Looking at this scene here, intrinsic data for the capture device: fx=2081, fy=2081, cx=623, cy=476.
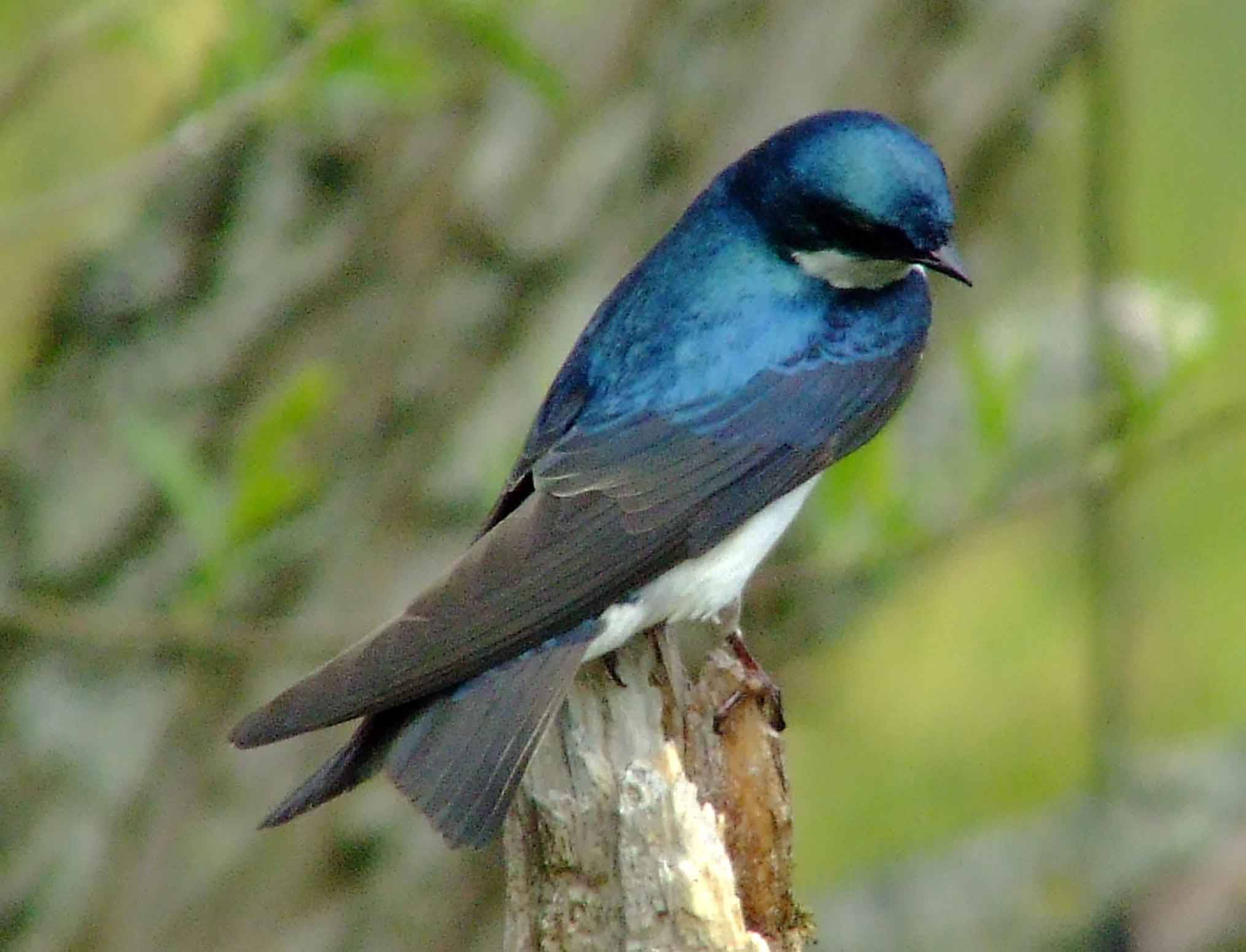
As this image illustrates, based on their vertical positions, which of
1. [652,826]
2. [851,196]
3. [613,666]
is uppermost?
[851,196]

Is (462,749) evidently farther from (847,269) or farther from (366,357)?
(366,357)

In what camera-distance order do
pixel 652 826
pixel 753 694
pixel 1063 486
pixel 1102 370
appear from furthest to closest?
pixel 1102 370, pixel 1063 486, pixel 753 694, pixel 652 826

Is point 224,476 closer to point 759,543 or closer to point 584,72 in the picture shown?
point 584,72

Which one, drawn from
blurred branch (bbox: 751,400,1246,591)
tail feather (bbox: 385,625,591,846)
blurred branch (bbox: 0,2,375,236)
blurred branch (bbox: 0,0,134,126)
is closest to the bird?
tail feather (bbox: 385,625,591,846)

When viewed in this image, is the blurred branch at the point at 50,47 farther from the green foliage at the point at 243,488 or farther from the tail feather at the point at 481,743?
the tail feather at the point at 481,743

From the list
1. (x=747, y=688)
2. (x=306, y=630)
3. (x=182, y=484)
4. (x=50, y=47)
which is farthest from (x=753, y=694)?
(x=50, y=47)

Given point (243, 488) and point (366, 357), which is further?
point (366, 357)
